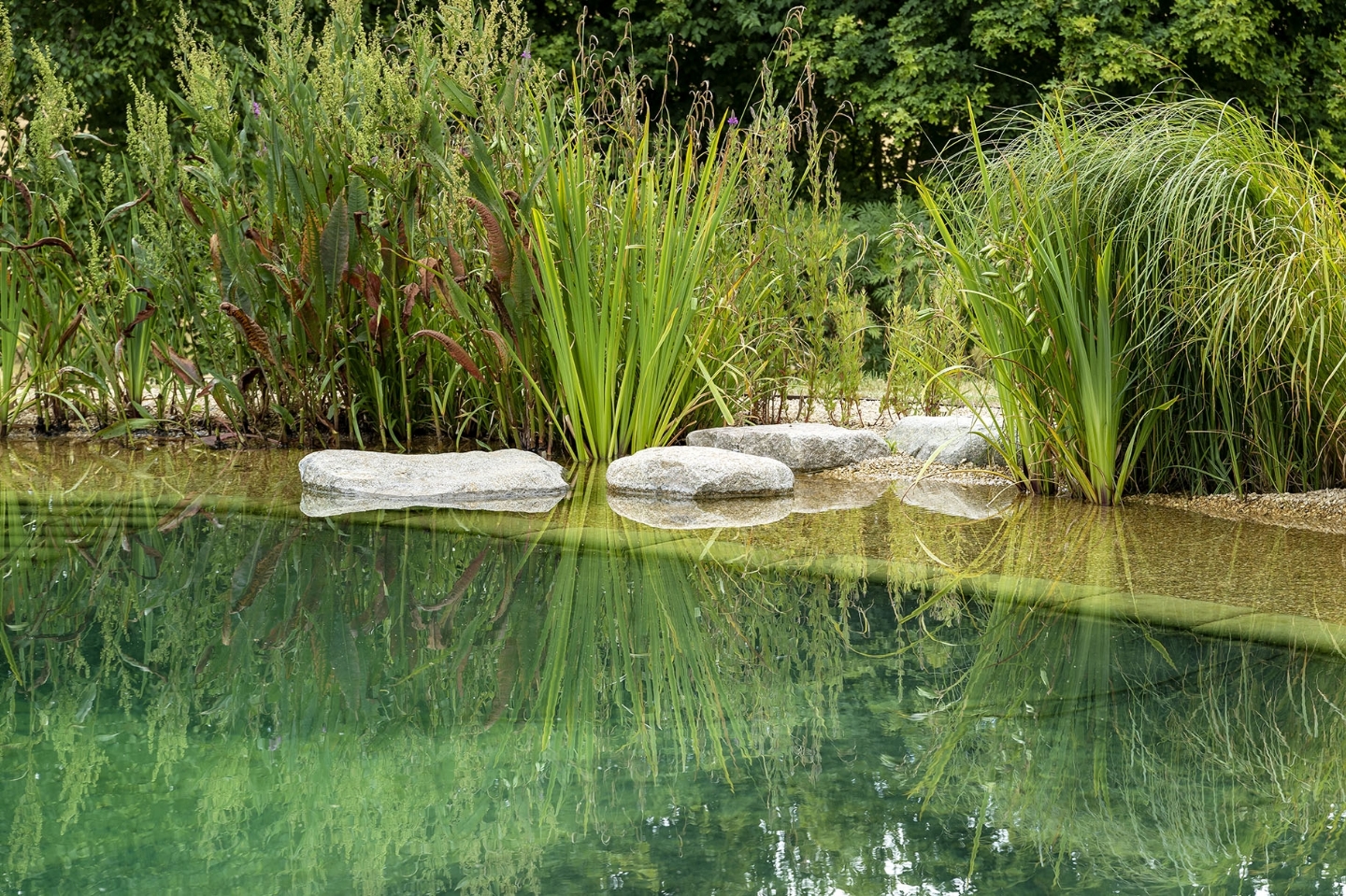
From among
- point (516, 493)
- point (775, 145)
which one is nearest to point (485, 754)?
point (516, 493)

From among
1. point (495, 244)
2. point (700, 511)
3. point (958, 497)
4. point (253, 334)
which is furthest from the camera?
point (253, 334)

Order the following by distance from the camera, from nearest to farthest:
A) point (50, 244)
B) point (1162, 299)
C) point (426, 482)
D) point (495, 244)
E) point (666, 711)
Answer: point (666, 711) < point (1162, 299) < point (426, 482) < point (495, 244) < point (50, 244)

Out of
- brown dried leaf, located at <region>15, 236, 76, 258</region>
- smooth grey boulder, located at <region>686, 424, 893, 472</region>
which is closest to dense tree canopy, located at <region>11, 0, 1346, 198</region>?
brown dried leaf, located at <region>15, 236, 76, 258</region>

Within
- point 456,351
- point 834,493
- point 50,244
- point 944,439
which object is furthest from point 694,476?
point 50,244

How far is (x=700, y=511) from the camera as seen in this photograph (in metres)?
3.97

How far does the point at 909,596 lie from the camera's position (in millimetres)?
2852

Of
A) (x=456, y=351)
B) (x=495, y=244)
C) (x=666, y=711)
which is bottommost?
(x=666, y=711)

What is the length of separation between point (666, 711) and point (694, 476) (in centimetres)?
215

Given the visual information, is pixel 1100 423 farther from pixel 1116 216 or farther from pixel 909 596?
pixel 909 596

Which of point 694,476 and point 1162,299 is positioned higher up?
point 1162,299

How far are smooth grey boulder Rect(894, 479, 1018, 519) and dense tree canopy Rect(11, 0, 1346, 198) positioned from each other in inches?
287

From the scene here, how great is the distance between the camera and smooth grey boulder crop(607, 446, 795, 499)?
422cm

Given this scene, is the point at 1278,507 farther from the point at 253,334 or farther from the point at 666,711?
the point at 253,334

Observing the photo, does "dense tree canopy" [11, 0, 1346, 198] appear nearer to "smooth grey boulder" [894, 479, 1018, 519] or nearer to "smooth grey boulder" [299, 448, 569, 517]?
"smooth grey boulder" [894, 479, 1018, 519]
